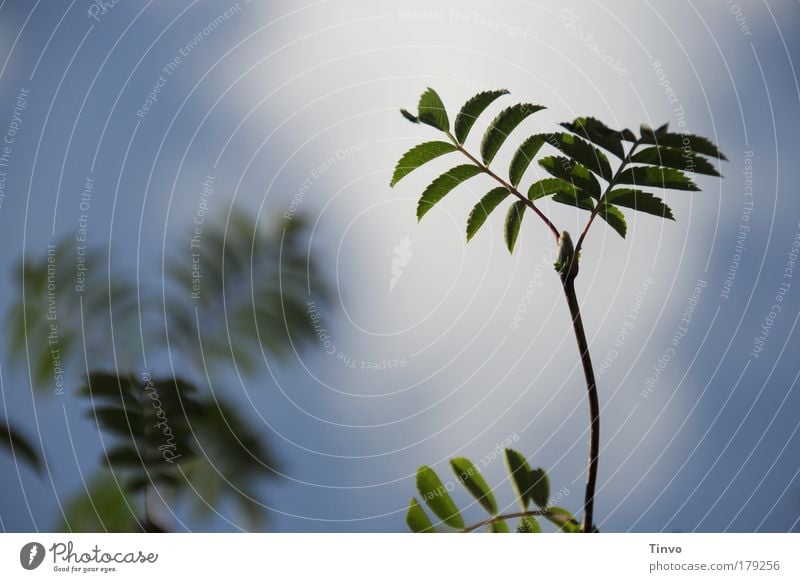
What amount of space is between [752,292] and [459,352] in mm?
474

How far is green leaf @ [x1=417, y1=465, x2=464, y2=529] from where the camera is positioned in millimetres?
946

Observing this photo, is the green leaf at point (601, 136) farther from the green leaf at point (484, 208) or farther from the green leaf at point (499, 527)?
the green leaf at point (499, 527)

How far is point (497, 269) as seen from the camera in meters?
1.18

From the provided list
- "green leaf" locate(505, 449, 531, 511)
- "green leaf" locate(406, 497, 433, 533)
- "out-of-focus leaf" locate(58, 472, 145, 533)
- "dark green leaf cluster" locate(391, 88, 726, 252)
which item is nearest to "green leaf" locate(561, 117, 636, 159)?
"dark green leaf cluster" locate(391, 88, 726, 252)

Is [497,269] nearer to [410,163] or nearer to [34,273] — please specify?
[410,163]

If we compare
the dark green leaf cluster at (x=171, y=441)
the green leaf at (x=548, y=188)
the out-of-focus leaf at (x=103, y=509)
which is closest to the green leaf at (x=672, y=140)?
the green leaf at (x=548, y=188)

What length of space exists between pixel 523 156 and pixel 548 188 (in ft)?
0.18

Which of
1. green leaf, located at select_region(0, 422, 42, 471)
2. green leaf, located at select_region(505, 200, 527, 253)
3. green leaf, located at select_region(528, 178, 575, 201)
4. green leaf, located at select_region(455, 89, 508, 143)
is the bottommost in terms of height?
green leaf, located at select_region(0, 422, 42, 471)

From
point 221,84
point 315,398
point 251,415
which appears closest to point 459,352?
point 315,398

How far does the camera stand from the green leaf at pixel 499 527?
3.02 ft
